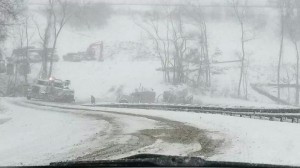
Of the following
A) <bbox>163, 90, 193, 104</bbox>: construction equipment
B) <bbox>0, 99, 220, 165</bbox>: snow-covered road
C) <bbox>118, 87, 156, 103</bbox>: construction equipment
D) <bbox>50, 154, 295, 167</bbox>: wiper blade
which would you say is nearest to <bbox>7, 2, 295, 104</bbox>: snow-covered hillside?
<bbox>163, 90, 193, 104</bbox>: construction equipment

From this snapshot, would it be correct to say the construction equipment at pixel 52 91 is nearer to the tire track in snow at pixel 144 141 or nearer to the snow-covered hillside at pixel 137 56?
the snow-covered hillside at pixel 137 56

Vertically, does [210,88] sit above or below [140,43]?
below

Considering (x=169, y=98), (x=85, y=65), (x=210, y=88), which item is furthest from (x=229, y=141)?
Answer: (x=85, y=65)

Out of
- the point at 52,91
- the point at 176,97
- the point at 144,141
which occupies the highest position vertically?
the point at 52,91

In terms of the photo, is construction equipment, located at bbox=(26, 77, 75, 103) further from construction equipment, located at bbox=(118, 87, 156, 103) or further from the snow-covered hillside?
the snow-covered hillside

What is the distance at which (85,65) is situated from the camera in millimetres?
65125

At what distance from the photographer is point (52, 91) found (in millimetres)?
39656

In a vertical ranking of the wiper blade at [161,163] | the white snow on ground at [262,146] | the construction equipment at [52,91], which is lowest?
the white snow on ground at [262,146]

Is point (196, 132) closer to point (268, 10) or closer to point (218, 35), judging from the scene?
point (218, 35)

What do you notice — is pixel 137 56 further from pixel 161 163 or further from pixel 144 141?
pixel 161 163

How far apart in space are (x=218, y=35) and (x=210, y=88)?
2136 cm

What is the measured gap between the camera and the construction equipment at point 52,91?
130 feet

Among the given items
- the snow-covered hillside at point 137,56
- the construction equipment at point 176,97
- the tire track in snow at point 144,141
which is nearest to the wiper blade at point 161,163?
the tire track in snow at point 144,141

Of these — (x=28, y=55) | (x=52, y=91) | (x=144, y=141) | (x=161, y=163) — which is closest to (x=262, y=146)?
(x=144, y=141)
